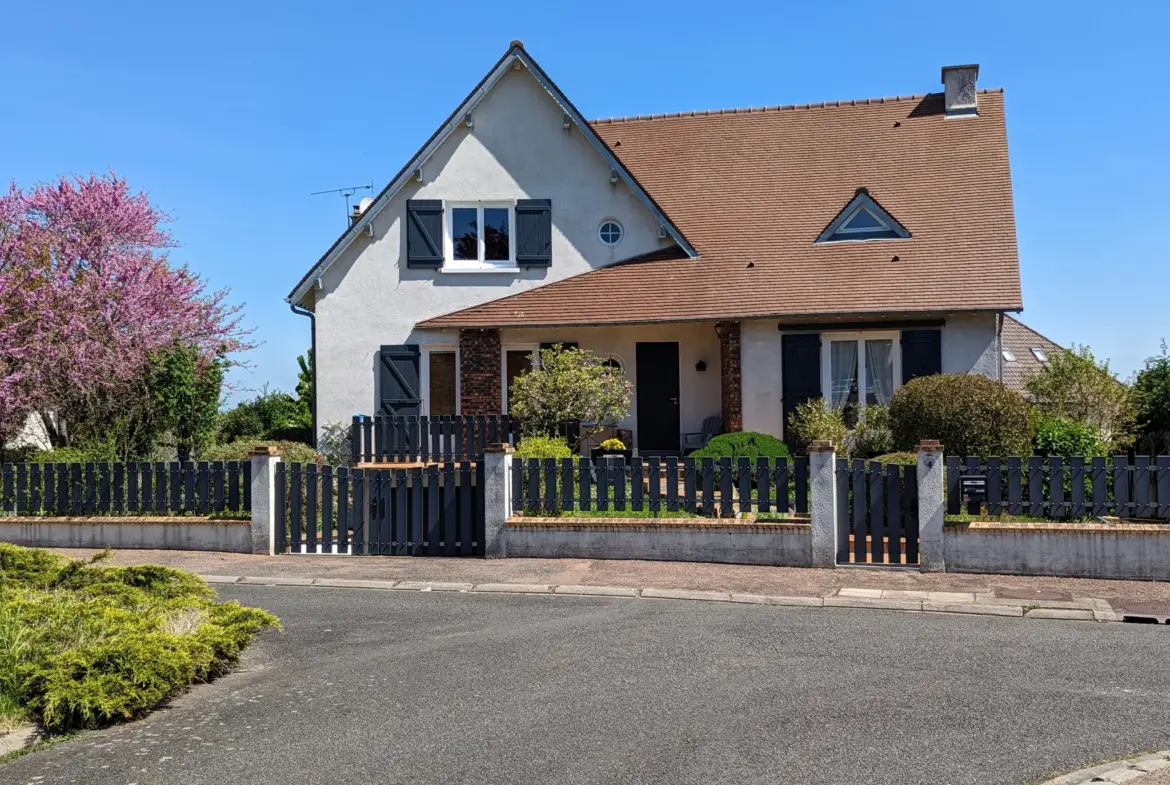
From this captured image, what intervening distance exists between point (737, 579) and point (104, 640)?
6.61 metres

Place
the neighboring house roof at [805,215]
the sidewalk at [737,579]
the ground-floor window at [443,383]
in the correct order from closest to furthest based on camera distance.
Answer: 1. the sidewalk at [737,579]
2. the neighboring house roof at [805,215]
3. the ground-floor window at [443,383]

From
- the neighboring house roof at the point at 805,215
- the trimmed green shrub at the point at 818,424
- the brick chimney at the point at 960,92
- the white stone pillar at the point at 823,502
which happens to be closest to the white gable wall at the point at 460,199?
the neighboring house roof at the point at 805,215

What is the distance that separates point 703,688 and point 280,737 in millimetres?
2808

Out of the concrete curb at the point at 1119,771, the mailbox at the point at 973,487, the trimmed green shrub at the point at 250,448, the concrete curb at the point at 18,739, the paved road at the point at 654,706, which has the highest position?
the trimmed green shrub at the point at 250,448

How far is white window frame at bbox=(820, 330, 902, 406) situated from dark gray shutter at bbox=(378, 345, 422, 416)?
26.3 feet

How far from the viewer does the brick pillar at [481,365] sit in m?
21.8

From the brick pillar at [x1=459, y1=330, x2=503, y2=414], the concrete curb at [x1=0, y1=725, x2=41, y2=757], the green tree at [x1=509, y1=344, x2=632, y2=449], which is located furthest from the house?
the concrete curb at [x1=0, y1=725, x2=41, y2=757]

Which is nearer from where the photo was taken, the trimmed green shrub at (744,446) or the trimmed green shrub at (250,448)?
the trimmed green shrub at (744,446)

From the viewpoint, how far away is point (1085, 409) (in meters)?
19.1

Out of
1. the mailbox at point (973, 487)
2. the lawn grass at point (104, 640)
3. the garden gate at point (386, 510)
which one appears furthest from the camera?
the garden gate at point (386, 510)

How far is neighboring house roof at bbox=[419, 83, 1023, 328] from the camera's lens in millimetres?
20344

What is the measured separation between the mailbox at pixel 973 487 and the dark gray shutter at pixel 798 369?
26.0 ft

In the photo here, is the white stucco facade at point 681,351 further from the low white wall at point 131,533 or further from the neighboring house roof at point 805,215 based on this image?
the low white wall at point 131,533

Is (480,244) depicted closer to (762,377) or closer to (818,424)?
(762,377)
